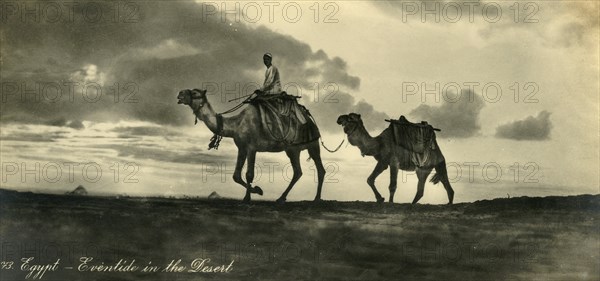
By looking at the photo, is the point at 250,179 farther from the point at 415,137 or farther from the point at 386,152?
the point at 415,137

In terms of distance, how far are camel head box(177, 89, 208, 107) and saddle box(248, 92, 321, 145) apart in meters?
0.49

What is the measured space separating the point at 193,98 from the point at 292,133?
107 centimetres

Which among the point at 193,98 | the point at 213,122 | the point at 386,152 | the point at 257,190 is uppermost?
the point at 193,98

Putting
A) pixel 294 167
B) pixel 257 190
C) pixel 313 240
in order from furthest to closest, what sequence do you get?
1. pixel 294 167
2. pixel 257 190
3. pixel 313 240

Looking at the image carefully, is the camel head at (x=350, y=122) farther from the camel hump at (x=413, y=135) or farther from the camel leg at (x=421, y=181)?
the camel leg at (x=421, y=181)

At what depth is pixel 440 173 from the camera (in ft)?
29.7

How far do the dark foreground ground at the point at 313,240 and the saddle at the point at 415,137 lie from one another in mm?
538

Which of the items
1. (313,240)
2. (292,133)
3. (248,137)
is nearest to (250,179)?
(248,137)

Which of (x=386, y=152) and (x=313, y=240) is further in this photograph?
(x=386, y=152)

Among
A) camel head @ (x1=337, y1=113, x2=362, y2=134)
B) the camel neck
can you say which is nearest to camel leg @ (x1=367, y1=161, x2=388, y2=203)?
camel head @ (x1=337, y1=113, x2=362, y2=134)

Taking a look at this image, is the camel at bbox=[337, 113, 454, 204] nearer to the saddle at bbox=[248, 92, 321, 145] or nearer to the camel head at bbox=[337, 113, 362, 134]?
the camel head at bbox=[337, 113, 362, 134]

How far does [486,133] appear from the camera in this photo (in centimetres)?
913

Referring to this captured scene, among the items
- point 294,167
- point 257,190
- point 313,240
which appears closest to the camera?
point 313,240

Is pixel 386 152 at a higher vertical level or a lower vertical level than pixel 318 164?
higher
